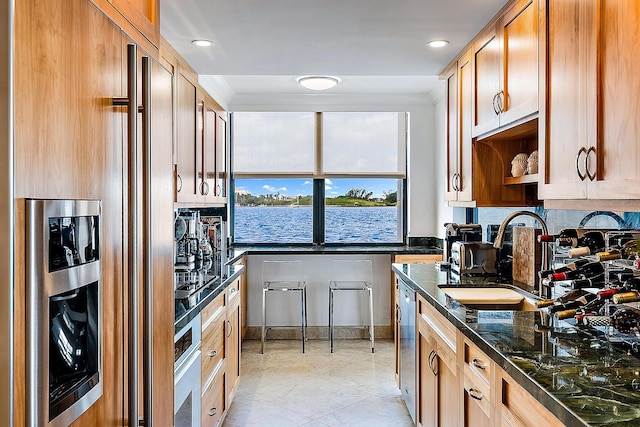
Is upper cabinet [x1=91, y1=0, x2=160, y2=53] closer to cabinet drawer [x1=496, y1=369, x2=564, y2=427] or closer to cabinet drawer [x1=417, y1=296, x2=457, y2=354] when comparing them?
cabinet drawer [x1=496, y1=369, x2=564, y2=427]

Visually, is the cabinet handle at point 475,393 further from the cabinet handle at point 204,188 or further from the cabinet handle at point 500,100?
the cabinet handle at point 204,188

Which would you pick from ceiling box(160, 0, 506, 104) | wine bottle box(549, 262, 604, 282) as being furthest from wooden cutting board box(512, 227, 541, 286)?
ceiling box(160, 0, 506, 104)

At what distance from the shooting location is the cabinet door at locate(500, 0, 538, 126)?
2.07 meters

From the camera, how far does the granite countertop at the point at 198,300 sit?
6.34 feet

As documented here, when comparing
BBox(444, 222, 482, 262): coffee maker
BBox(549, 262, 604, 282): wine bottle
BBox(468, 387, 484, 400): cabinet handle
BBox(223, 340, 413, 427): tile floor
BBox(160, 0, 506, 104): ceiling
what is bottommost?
BBox(223, 340, 413, 427): tile floor

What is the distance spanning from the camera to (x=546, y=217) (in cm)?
269

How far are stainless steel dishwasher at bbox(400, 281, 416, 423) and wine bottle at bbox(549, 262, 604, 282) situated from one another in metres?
1.20

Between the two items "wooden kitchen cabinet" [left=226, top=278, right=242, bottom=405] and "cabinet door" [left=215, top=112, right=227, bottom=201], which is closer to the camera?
"wooden kitchen cabinet" [left=226, top=278, right=242, bottom=405]

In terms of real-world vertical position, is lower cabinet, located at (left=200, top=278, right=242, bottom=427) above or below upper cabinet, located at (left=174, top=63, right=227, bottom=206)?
below

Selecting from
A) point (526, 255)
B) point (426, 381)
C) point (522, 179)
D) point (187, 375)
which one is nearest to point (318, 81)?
point (522, 179)

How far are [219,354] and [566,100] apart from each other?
2136mm

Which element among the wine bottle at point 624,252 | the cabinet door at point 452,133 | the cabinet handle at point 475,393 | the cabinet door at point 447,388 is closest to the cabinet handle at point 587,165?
→ the wine bottle at point 624,252

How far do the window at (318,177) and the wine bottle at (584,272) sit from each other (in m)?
3.61

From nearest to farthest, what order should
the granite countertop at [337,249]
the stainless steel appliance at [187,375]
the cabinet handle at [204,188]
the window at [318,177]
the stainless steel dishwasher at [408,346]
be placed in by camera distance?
the stainless steel appliance at [187,375], the stainless steel dishwasher at [408,346], the cabinet handle at [204,188], the granite countertop at [337,249], the window at [318,177]
